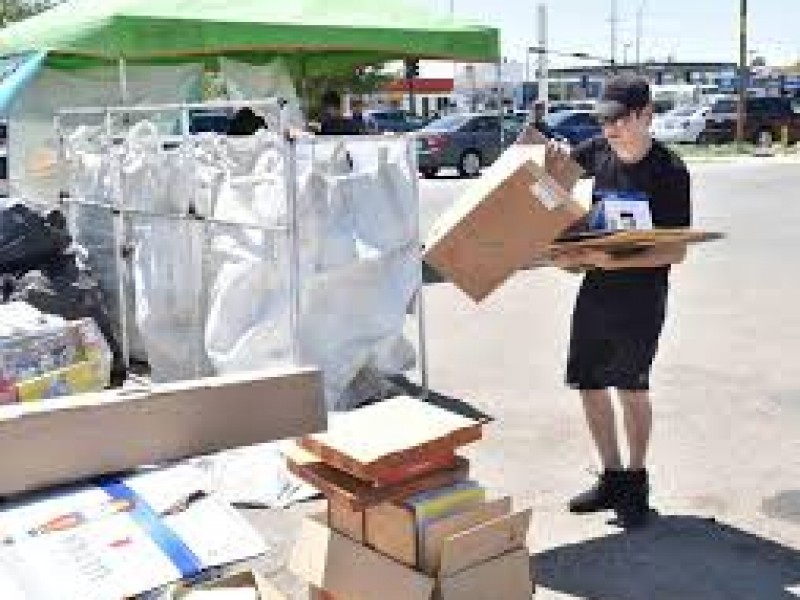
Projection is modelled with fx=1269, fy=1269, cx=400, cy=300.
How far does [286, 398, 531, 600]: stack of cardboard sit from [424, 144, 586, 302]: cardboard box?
2.36ft

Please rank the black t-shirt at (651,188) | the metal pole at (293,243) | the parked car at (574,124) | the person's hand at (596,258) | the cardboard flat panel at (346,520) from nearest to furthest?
the cardboard flat panel at (346,520) < the person's hand at (596,258) < the black t-shirt at (651,188) < the metal pole at (293,243) < the parked car at (574,124)

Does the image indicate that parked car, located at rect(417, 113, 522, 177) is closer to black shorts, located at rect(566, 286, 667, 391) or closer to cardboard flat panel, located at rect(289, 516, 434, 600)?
black shorts, located at rect(566, 286, 667, 391)

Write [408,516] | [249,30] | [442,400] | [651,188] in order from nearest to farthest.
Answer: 1. [408,516]
2. [651,188]
3. [442,400]
4. [249,30]

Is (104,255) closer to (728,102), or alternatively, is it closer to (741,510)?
(741,510)

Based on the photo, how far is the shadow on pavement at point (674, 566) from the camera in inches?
177


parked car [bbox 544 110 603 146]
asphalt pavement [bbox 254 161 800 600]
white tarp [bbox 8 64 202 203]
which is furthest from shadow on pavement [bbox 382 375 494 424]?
parked car [bbox 544 110 603 146]

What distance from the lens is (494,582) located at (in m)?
3.85

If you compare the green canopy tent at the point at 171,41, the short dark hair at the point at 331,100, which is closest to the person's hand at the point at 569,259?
the green canopy tent at the point at 171,41

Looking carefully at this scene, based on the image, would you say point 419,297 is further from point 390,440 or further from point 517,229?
point 390,440

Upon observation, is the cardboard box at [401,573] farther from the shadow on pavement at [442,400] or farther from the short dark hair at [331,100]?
the short dark hair at [331,100]

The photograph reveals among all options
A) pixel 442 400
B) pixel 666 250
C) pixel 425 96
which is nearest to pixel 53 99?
pixel 442 400

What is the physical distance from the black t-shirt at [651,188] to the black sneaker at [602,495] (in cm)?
79

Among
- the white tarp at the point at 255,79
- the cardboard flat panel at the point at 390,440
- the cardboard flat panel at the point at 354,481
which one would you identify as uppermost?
the white tarp at the point at 255,79

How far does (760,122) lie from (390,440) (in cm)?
3395
